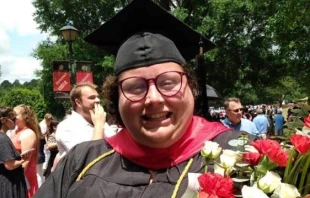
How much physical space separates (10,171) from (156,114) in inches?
138

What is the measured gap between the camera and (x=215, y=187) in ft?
4.21

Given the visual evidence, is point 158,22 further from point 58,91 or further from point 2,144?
point 58,91

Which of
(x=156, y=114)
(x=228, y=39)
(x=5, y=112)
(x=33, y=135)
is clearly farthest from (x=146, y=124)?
(x=228, y=39)

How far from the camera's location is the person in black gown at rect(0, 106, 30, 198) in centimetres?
462

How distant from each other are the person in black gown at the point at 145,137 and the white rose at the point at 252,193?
1.64 feet

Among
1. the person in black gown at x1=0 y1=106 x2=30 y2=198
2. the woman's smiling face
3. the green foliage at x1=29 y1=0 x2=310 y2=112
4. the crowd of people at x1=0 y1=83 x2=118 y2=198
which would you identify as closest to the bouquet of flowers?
the woman's smiling face

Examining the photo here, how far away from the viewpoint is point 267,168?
1.33m

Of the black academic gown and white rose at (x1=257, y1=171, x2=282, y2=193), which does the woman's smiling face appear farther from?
white rose at (x1=257, y1=171, x2=282, y2=193)

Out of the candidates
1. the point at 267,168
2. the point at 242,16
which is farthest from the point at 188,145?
the point at 242,16

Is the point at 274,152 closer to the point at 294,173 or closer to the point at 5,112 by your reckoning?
the point at 294,173

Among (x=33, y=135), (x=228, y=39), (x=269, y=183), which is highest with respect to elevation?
(x=228, y=39)

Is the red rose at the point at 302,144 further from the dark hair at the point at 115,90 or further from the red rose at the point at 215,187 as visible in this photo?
the dark hair at the point at 115,90

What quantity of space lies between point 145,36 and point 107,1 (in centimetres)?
1816

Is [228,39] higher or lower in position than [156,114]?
higher
